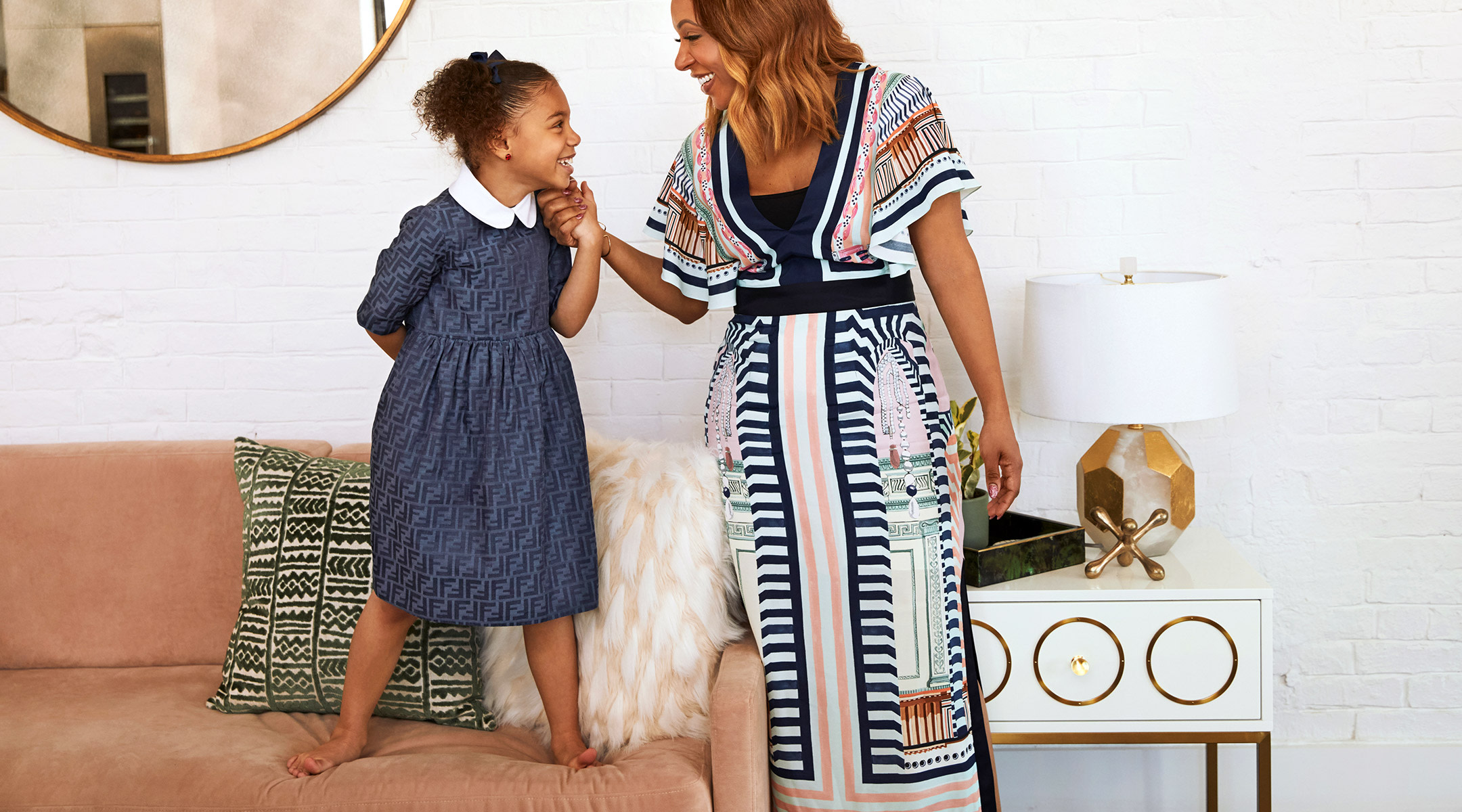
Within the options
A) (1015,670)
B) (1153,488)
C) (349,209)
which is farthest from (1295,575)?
(349,209)

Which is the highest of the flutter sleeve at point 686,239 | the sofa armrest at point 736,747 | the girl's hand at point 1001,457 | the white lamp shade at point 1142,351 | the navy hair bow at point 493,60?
the navy hair bow at point 493,60

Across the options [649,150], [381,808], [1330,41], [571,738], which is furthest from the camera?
[649,150]

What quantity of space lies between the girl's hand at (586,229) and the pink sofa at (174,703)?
2.20ft

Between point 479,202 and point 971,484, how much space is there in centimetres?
102

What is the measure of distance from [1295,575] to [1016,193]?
988 millimetres

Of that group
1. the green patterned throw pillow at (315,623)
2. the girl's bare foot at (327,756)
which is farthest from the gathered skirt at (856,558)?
the girl's bare foot at (327,756)

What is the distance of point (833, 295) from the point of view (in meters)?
Answer: 1.59

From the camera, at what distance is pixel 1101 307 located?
5.81ft

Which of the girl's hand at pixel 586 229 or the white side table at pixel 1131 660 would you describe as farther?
the white side table at pixel 1131 660

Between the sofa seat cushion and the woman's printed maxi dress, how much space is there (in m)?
0.22

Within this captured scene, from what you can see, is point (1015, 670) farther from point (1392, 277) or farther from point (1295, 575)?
point (1392, 277)

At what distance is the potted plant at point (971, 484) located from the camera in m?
1.87

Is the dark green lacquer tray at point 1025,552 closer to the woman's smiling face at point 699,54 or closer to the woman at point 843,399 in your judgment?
the woman at point 843,399

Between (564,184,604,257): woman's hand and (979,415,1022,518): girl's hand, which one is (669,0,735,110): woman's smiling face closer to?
(564,184,604,257): woman's hand
